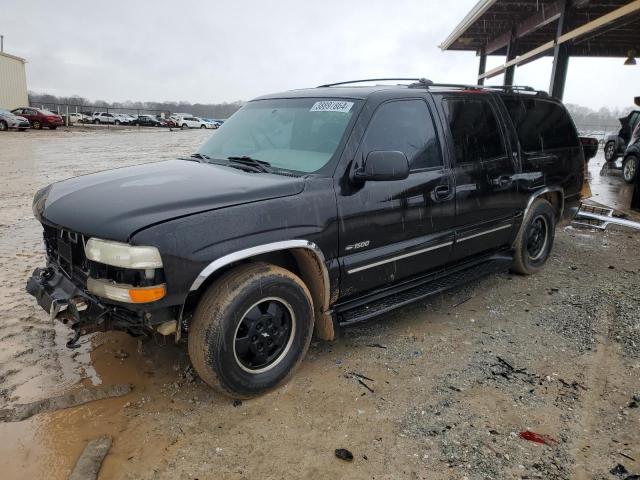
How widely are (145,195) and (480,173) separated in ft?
9.18

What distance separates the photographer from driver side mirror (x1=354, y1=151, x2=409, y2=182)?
10.2 feet

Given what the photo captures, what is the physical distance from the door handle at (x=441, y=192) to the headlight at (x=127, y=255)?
2.20 metres

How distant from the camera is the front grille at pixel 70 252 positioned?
2.79 metres

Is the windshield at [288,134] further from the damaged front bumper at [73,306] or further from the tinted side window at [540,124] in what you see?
the tinted side window at [540,124]

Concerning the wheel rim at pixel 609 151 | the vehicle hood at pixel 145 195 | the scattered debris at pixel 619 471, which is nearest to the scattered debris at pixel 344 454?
the scattered debris at pixel 619 471

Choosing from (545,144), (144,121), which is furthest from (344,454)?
(144,121)

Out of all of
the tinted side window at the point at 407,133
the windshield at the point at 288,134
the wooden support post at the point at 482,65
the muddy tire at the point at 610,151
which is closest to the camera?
the windshield at the point at 288,134

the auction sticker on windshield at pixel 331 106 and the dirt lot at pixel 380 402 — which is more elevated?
the auction sticker on windshield at pixel 331 106

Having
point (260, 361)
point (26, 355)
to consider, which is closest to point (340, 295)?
point (260, 361)

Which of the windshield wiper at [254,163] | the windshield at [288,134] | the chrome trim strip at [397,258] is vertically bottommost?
the chrome trim strip at [397,258]

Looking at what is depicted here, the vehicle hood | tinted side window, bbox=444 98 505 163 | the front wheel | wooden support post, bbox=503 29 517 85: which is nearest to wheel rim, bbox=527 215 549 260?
tinted side window, bbox=444 98 505 163

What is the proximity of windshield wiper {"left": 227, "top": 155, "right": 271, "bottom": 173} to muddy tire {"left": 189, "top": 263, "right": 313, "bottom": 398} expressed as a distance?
0.77 m

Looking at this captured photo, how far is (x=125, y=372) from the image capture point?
3262 mm

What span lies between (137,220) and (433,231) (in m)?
2.26
